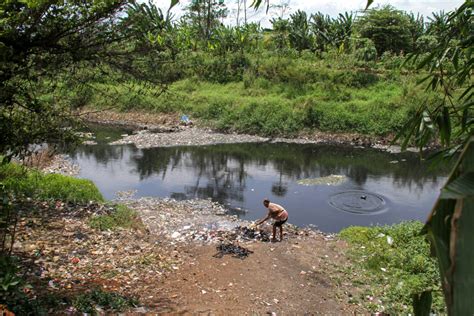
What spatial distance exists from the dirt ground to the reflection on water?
216cm

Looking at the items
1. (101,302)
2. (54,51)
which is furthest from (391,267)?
(54,51)

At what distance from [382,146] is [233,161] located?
6120 millimetres

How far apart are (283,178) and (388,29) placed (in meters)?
14.2

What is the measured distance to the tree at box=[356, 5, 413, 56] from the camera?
23422 mm

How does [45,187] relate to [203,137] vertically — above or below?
above

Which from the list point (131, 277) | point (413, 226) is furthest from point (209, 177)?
point (131, 277)

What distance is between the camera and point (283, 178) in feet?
43.7

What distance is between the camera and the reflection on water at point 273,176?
10.6 m

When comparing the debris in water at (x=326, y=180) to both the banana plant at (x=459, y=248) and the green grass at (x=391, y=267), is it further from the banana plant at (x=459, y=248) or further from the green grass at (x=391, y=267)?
the banana plant at (x=459, y=248)

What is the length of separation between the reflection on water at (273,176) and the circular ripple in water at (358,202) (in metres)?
0.19

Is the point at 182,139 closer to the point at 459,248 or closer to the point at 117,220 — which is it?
the point at 117,220

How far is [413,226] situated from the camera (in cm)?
815

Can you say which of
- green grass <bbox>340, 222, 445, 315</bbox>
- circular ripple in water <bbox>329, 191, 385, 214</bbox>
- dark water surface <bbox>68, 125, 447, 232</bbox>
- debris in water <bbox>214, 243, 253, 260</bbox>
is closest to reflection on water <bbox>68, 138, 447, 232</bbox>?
dark water surface <bbox>68, 125, 447, 232</bbox>

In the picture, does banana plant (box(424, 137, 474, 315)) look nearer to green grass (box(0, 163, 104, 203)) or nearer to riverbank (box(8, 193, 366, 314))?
riverbank (box(8, 193, 366, 314))
